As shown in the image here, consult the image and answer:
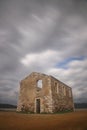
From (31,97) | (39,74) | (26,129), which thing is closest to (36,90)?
(31,97)

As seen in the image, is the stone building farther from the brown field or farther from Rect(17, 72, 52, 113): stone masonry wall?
the brown field

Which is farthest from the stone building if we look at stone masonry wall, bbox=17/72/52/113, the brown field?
the brown field

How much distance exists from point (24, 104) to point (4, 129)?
16.5 meters

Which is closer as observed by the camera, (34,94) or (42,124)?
(42,124)

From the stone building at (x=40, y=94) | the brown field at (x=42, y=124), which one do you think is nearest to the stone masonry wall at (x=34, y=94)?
the stone building at (x=40, y=94)

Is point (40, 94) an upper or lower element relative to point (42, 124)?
upper

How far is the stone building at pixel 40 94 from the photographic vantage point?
18641 mm

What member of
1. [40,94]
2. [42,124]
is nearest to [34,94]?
[40,94]

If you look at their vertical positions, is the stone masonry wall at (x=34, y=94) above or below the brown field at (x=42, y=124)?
above

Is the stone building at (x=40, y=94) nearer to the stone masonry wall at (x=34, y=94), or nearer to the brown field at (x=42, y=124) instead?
the stone masonry wall at (x=34, y=94)

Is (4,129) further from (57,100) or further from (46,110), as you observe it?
(57,100)

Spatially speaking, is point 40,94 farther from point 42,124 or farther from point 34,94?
point 42,124

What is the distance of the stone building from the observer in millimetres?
18641

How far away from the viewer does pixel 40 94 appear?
1978cm
